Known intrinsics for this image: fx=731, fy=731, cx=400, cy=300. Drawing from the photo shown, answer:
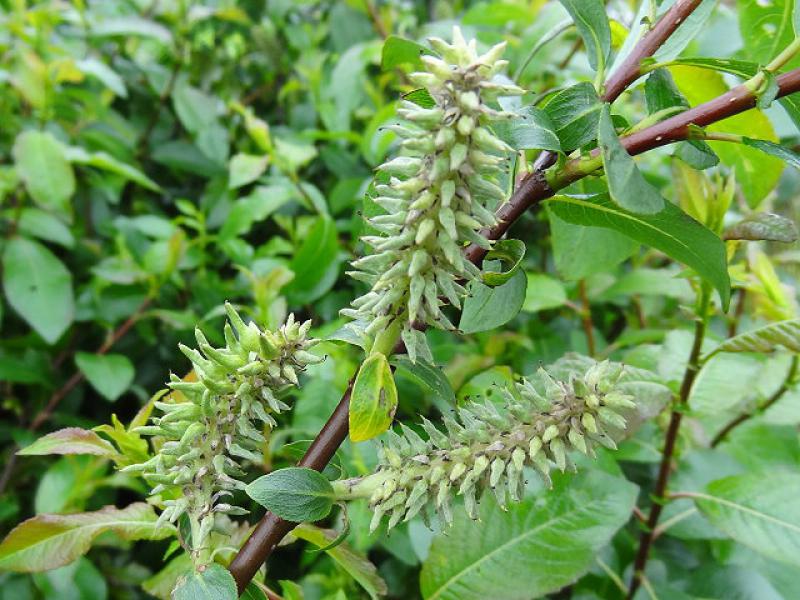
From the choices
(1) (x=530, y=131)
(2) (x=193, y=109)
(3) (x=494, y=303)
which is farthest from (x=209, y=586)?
(2) (x=193, y=109)

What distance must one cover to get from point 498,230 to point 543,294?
0.65 meters

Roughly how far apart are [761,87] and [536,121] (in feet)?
0.58

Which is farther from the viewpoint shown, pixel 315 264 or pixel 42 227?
pixel 42 227

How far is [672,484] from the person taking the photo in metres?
1.10

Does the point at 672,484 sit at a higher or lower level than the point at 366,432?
lower

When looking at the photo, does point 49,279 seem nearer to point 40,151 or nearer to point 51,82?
point 40,151

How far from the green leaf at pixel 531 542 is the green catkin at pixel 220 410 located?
35 centimetres

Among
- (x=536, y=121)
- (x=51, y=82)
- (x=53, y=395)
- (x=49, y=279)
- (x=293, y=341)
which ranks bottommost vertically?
(x=53, y=395)

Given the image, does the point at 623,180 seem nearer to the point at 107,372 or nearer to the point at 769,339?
the point at 769,339

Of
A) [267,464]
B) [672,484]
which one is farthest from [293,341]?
[672,484]

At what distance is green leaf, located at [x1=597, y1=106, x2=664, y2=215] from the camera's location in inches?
20.8

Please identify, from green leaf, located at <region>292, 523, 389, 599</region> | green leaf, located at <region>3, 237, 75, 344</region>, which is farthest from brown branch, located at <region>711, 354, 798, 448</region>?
green leaf, located at <region>3, 237, 75, 344</region>

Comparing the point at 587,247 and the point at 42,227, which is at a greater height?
the point at 587,247

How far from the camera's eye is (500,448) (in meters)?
0.58
